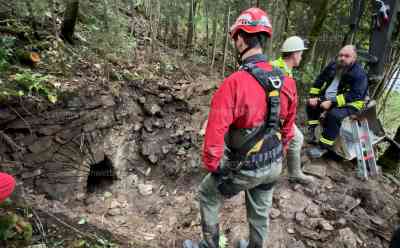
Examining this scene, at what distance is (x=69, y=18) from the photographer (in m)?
4.74

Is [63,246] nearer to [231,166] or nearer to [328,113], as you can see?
[231,166]

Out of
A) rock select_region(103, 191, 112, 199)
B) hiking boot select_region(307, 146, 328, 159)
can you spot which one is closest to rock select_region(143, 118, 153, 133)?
rock select_region(103, 191, 112, 199)

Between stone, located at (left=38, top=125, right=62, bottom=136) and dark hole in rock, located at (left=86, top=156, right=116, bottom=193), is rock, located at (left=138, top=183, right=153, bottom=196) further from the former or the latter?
stone, located at (left=38, top=125, right=62, bottom=136)

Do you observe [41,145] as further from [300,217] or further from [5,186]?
[300,217]

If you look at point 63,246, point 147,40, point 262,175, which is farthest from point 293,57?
point 147,40

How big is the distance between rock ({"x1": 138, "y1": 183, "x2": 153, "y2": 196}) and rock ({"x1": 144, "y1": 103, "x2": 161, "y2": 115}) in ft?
4.20

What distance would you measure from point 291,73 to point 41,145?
3.47 metres

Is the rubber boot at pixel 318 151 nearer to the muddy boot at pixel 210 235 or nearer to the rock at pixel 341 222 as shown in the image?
the rock at pixel 341 222

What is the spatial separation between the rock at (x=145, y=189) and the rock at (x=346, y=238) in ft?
9.47

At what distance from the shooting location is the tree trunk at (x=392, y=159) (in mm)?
5211

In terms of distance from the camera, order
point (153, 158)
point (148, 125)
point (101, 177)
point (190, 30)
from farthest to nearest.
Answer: point (190, 30)
point (148, 125)
point (153, 158)
point (101, 177)

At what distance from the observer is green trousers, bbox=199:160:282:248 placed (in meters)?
2.43

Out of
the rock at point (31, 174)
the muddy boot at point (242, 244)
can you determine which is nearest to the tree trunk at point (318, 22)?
the muddy boot at point (242, 244)

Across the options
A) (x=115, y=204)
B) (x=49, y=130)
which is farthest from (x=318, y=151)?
(x=49, y=130)
